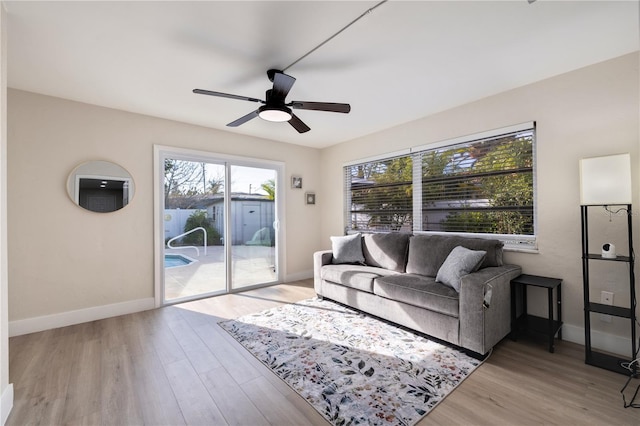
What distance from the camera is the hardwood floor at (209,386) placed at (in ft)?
5.53

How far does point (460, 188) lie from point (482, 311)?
1672mm

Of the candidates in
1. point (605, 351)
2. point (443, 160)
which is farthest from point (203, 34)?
point (605, 351)

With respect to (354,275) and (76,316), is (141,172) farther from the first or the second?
(354,275)

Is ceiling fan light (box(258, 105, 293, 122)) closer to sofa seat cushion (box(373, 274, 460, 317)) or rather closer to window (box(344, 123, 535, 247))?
sofa seat cushion (box(373, 274, 460, 317))

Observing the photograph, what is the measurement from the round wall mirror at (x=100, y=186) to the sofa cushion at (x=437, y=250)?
3651mm

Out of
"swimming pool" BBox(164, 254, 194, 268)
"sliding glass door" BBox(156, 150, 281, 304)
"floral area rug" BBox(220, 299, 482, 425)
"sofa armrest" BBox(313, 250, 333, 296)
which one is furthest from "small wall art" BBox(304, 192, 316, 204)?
"floral area rug" BBox(220, 299, 482, 425)

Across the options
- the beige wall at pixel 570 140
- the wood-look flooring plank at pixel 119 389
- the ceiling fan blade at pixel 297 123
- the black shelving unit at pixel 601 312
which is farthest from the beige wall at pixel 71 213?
the black shelving unit at pixel 601 312

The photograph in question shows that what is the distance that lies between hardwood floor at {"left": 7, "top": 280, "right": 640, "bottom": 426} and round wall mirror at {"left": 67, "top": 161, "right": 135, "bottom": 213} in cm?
144

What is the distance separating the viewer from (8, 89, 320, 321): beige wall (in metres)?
2.90

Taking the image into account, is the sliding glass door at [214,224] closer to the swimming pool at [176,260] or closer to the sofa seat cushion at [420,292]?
the swimming pool at [176,260]

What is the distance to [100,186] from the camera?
334cm

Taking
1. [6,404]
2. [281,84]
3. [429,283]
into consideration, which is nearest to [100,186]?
[6,404]

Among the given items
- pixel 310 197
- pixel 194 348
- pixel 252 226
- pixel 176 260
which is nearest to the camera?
pixel 194 348

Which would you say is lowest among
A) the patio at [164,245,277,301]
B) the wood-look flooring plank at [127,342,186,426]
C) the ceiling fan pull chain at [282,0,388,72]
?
the wood-look flooring plank at [127,342,186,426]
